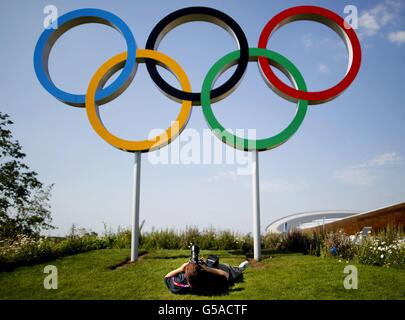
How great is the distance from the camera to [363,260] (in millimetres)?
8820

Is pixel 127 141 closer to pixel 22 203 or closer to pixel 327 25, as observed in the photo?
pixel 327 25

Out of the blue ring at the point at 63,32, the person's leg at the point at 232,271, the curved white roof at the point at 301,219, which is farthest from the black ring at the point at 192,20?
the curved white roof at the point at 301,219

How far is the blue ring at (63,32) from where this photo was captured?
33.1ft

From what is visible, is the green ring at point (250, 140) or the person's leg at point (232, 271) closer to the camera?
the person's leg at point (232, 271)

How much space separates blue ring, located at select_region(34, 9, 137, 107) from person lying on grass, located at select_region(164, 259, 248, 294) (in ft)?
19.2

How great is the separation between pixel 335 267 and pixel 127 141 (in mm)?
6367

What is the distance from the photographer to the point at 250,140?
962cm

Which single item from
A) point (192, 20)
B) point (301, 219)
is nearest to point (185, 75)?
point (192, 20)

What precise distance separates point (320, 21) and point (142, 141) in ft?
22.6

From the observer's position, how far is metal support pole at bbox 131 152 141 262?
9.48 m

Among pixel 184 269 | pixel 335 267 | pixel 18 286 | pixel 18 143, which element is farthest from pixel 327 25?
pixel 18 143

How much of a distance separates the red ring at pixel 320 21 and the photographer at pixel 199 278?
5515 millimetres

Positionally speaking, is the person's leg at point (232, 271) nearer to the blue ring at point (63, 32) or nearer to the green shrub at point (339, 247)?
the green shrub at point (339, 247)

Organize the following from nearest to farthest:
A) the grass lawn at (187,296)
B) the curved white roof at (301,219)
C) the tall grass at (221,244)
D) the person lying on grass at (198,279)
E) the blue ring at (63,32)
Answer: the person lying on grass at (198,279) → the grass lawn at (187,296) → the tall grass at (221,244) → the blue ring at (63,32) → the curved white roof at (301,219)
